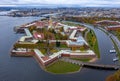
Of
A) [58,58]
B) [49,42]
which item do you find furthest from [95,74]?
[49,42]

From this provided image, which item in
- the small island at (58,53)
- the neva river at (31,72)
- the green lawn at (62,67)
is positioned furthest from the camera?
the small island at (58,53)

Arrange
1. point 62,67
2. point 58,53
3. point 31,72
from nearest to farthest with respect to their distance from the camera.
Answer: point 31,72
point 62,67
point 58,53

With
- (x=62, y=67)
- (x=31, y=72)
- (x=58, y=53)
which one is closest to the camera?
(x=31, y=72)

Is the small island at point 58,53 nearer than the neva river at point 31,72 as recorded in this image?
No

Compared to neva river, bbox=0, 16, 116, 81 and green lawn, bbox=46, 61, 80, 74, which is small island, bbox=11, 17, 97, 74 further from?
neva river, bbox=0, 16, 116, 81

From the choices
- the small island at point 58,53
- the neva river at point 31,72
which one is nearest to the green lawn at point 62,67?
the small island at point 58,53

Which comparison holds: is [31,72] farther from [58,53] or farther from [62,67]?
[58,53]

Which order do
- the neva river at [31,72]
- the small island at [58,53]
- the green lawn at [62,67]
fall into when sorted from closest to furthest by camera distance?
the neva river at [31,72] < the green lawn at [62,67] < the small island at [58,53]

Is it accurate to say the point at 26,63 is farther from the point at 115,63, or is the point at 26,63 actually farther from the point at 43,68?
the point at 115,63

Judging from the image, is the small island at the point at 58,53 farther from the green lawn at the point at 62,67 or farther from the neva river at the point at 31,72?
the neva river at the point at 31,72

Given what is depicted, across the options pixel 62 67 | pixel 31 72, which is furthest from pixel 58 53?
pixel 31 72
